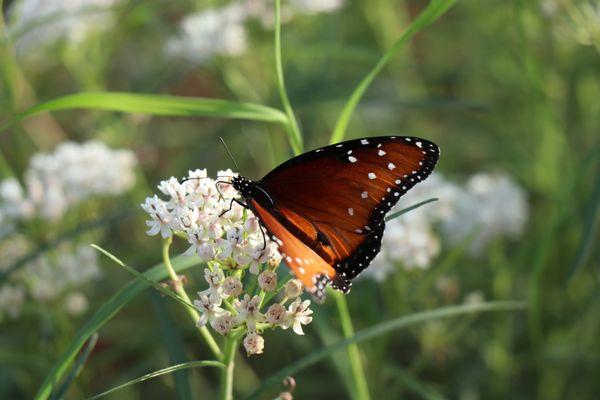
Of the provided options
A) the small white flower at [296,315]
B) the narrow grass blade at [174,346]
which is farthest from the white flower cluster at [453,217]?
the small white flower at [296,315]

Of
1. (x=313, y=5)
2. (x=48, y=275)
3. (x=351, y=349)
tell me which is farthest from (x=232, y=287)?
(x=313, y=5)

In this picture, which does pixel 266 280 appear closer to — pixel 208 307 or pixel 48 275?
pixel 208 307

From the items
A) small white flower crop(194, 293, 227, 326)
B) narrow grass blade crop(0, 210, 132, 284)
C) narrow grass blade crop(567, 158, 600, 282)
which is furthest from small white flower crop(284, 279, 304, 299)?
narrow grass blade crop(0, 210, 132, 284)

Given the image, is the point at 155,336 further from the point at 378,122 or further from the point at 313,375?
the point at 378,122

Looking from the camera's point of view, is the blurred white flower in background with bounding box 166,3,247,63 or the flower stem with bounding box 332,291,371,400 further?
the blurred white flower in background with bounding box 166,3,247,63

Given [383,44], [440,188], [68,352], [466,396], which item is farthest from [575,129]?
[68,352]

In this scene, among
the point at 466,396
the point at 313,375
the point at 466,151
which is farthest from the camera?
the point at 466,151

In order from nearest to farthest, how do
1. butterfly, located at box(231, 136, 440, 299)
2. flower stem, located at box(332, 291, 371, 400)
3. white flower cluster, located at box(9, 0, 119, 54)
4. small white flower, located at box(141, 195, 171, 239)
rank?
small white flower, located at box(141, 195, 171, 239) < butterfly, located at box(231, 136, 440, 299) < flower stem, located at box(332, 291, 371, 400) < white flower cluster, located at box(9, 0, 119, 54)

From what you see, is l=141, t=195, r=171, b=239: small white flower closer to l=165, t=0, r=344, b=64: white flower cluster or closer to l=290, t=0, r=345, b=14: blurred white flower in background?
l=165, t=0, r=344, b=64: white flower cluster
